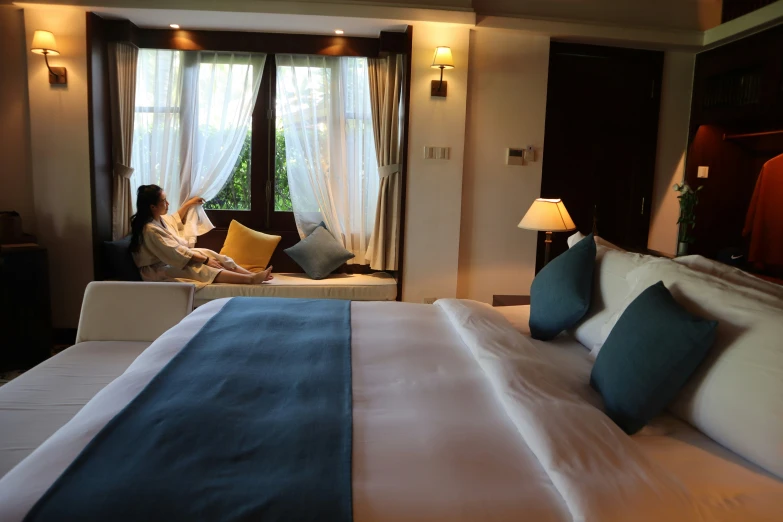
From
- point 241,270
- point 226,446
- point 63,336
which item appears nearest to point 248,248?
point 241,270

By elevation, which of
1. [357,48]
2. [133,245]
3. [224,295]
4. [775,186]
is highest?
[357,48]

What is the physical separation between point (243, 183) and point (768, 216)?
3901mm

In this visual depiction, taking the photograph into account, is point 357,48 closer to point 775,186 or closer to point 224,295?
point 224,295

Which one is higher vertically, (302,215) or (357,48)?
(357,48)

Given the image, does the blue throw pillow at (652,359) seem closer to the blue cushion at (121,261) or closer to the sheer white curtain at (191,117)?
the blue cushion at (121,261)

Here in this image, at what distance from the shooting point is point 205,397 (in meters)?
1.58

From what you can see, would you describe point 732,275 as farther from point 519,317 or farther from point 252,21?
point 252,21

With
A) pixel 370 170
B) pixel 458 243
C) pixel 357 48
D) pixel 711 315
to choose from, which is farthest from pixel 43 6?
pixel 711 315

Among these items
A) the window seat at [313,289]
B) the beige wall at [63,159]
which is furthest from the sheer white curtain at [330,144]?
the beige wall at [63,159]

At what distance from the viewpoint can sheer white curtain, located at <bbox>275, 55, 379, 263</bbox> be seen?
4477 millimetres

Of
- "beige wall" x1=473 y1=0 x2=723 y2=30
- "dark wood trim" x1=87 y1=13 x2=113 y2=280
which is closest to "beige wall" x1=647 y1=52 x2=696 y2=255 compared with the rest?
"beige wall" x1=473 y1=0 x2=723 y2=30

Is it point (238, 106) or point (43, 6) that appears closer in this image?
point (43, 6)

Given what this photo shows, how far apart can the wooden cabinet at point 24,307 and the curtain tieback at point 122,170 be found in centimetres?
80

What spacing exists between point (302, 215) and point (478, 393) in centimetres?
315
